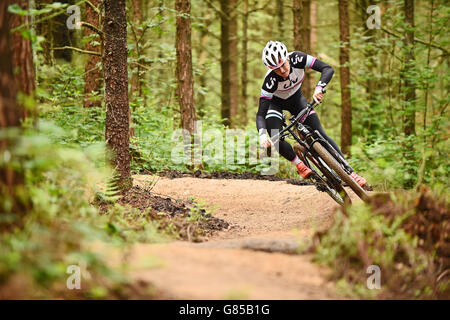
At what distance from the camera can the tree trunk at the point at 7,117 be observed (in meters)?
3.39

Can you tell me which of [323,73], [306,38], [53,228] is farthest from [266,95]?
[306,38]

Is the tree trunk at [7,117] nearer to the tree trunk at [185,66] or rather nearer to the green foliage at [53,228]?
the green foliage at [53,228]

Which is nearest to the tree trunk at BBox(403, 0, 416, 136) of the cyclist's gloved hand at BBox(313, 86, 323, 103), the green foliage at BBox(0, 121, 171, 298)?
the cyclist's gloved hand at BBox(313, 86, 323, 103)

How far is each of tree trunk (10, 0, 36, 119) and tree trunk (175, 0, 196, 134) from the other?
8429 mm

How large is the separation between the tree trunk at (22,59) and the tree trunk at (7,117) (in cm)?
28

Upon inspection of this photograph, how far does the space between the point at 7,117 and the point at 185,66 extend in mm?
9742

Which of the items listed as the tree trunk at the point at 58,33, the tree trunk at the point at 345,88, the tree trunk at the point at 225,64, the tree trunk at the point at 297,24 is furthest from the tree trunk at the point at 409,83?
the tree trunk at the point at 58,33

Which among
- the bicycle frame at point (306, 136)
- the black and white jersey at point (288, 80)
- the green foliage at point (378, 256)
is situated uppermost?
the black and white jersey at point (288, 80)

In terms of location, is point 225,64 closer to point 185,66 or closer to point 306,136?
point 185,66

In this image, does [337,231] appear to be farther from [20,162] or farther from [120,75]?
[120,75]

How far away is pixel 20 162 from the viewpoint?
3.46 m

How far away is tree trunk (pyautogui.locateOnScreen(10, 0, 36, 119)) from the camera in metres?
4.03

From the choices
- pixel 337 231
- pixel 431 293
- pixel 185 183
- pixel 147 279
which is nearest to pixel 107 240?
pixel 147 279
